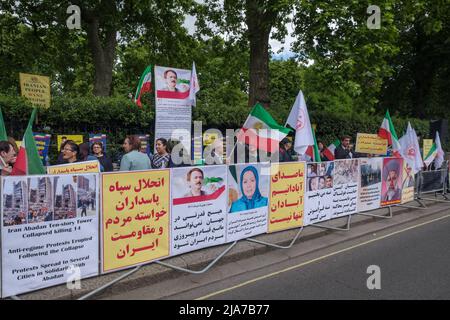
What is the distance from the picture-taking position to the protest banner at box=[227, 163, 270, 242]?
Answer: 649 centimetres

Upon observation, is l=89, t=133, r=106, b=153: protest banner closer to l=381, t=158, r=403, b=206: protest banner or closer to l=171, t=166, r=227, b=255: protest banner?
l=171, t=166, r=227, b=255: protest banner

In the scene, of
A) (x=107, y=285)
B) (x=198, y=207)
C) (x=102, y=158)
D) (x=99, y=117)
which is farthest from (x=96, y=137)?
(x=107, y=285)

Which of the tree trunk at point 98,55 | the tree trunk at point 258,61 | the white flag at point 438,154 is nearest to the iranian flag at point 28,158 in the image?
the tree trunk at point 258,61

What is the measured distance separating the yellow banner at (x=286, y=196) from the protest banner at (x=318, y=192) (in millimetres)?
171

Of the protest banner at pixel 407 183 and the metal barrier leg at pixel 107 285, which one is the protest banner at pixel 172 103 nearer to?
the metal barrier leg at pixel 107 285

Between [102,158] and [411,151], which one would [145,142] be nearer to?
[102,158]

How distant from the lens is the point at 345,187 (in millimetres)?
8469

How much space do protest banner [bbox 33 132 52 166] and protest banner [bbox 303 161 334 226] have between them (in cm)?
496

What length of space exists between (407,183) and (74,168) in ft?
26.9

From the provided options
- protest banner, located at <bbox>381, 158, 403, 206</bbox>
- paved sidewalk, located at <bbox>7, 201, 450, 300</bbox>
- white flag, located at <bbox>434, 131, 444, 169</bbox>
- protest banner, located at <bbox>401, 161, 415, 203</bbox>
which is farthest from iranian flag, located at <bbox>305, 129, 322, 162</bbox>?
white flag, located at <bbox>434, 131, 444, 169</bbox>

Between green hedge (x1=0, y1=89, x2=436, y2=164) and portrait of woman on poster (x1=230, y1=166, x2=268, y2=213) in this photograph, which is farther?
green hedge (x1=0, y1=89, x2=436, y2=164)
